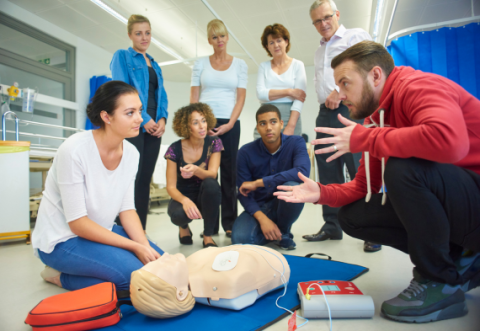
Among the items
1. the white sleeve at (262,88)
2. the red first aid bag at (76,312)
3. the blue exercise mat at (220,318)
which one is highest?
the white sleeve at (262,88)

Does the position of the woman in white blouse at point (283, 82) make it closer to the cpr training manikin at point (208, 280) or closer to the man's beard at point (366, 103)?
the man's beard at point (366, 103)

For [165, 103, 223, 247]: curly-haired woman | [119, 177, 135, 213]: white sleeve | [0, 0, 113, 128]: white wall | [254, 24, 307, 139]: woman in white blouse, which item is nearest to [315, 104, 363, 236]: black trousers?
[254, 24, 307, 139]: woman in white blouse

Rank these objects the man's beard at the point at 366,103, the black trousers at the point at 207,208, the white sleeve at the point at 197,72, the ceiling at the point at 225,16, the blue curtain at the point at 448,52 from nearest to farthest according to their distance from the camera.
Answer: the man's beard at the point at 366,103
the black trousers at the point at 207,208
the white sleeve at the point at 197,72
the blue curtain at the point at 448,52
the ceiling at the point at 225,16

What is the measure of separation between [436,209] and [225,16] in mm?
4645

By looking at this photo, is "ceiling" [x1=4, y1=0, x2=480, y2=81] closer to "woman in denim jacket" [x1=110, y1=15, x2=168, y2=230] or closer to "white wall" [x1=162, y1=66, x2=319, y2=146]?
"white wall" [x1=162, y1=66, x2=319, y2=146]

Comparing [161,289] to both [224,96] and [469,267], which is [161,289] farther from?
[224,96]

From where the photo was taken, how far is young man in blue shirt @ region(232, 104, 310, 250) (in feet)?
6.12

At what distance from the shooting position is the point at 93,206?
1.32 metres

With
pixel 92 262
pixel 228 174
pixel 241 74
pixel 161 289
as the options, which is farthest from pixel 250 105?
pixel 161 289

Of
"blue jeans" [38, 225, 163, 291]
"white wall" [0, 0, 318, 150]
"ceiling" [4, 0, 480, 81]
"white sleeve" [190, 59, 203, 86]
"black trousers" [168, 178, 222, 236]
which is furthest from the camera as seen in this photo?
"white wall" [0, 0, 318, 150]

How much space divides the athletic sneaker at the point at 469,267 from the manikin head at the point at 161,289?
897 mm

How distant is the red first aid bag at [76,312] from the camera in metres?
0.91

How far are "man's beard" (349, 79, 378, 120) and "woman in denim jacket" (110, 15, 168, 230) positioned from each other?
1.36m

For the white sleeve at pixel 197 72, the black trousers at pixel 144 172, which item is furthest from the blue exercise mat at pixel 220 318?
the white sleeve at pixel 197 72
